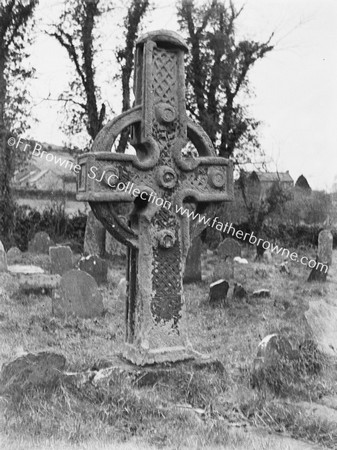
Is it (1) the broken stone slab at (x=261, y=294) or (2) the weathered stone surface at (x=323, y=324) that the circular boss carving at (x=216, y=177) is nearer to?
(2) the weathered stone surface at (x=323, y=324)

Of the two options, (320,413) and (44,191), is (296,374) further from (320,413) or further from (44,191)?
(44,191)

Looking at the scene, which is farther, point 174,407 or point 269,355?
point 269,355

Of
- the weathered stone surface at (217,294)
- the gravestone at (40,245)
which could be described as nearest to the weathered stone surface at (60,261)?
the weathered stone surface at (217,294)

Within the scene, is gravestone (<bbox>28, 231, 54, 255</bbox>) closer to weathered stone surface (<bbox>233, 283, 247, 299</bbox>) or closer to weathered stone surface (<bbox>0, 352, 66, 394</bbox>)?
weathered stone surface (<bbox>233, 283, 247, 299</bbox>)

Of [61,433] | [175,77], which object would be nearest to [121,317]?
[175,77]

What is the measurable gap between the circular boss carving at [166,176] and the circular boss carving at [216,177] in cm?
48

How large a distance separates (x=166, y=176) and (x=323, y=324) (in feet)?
9.02

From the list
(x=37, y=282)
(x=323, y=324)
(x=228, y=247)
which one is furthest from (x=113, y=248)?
(x=323, y=324)

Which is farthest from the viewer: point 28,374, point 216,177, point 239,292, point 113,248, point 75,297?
point 113,248

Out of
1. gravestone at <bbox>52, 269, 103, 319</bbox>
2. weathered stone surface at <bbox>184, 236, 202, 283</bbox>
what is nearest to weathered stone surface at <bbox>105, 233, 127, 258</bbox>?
weathered stone surface at <bbox>184, 236, 202, 283</bbox>

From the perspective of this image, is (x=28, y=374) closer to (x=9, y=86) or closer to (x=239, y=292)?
(x=239, y=292)

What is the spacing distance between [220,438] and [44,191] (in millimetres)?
27483

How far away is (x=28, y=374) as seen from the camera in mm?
4766

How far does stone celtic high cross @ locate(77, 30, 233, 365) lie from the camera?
5457 millimetres
